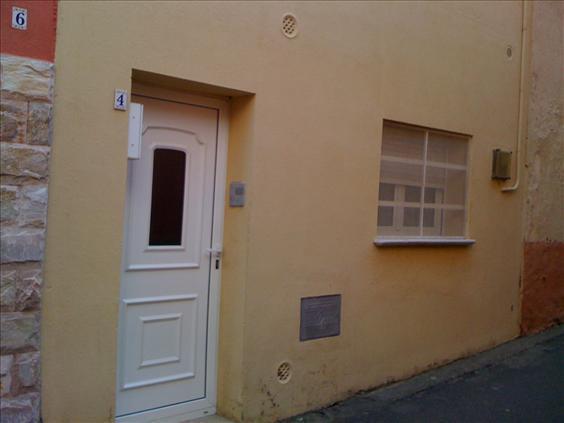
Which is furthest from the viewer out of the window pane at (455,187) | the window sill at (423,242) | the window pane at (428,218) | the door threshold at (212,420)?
the window pane at (455,187)

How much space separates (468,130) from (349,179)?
192 centimetres

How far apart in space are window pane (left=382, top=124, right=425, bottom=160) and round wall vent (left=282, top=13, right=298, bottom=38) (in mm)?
1364

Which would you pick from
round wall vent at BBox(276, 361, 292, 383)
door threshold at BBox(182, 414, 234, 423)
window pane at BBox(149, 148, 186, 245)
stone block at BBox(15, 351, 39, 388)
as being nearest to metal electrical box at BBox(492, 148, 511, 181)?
round wall vent at BBox(276, 361, 292, 383)

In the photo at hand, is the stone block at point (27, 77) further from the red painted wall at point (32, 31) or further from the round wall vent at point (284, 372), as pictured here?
the round wall vent at point (284, 372)

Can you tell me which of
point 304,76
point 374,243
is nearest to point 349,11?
point 304,76

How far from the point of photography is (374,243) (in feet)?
17.4

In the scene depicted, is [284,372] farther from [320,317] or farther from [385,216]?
[385,216]

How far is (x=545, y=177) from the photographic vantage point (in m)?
7.37

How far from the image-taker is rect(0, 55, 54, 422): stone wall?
331 centimetres

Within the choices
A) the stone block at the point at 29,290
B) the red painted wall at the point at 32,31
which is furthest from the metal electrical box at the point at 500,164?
the stone block at the point at 29,290

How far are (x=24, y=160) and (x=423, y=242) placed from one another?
3.71 meters

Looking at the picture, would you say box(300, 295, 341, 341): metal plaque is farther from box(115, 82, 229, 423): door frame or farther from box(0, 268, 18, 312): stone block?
box(0, 268, 18, 312): stone block

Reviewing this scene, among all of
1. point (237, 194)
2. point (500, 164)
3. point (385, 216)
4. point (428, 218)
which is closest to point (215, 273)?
point (237, 194)

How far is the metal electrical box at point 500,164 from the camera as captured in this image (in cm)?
659
